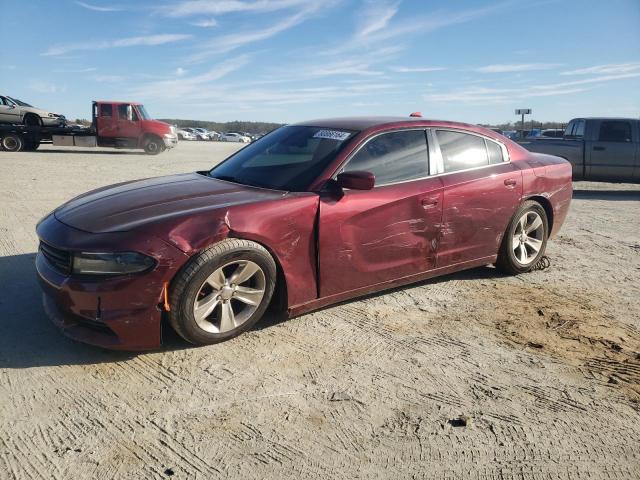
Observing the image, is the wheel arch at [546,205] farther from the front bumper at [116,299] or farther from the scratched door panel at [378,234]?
the front bumper at [116,299]

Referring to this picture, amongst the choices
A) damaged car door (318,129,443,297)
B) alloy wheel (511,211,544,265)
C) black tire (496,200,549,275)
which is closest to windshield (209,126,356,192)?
damaged car door (318,129,443,297)

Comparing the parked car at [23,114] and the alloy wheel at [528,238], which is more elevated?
the parked car at [23,114]

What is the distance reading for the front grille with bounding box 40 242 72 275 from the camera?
3064 millimetres

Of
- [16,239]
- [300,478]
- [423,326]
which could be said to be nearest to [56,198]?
[16,239]

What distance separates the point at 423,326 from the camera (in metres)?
3.73

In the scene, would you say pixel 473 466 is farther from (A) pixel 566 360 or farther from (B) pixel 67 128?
(B) pixel 67 128

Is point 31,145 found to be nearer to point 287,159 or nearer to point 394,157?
point 287,159

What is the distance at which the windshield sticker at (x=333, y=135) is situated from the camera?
4043mm

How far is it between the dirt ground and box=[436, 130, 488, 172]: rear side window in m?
1.15

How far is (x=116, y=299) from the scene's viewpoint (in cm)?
292

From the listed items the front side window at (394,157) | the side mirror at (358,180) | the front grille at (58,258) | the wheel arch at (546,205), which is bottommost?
the front grille at (58,258)

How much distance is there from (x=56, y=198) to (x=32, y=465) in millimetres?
7307

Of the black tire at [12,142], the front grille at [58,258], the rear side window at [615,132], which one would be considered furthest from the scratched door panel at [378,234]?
the black tire at [12,142]

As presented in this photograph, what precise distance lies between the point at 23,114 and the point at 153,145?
5.29 metres
